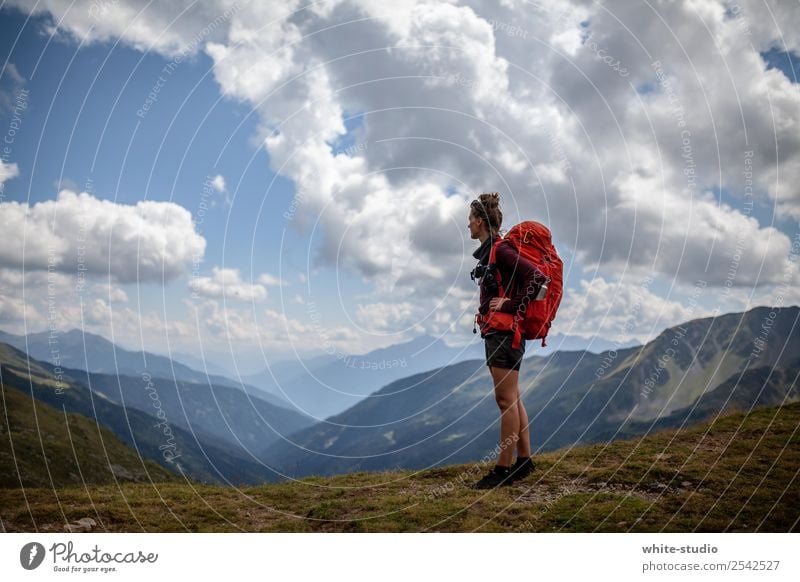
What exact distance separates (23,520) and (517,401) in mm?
8534

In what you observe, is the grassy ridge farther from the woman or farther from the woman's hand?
the woman's hand

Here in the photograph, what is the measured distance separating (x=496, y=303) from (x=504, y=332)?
0.56 m

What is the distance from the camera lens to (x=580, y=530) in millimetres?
8031

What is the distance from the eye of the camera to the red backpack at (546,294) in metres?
9.58

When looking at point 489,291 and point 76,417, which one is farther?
point 76,417

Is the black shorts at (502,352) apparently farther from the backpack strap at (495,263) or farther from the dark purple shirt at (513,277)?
the backpack strap at (495,263)

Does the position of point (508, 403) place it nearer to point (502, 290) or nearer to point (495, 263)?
point (502, 290)

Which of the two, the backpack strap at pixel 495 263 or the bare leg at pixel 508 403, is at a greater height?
the backpack strap at pixel 495 263

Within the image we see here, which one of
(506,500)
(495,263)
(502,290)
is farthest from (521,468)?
(495,263)

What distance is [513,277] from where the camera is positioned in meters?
9.54

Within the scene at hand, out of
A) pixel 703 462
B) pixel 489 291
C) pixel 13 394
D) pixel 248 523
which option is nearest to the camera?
pixel 248 523

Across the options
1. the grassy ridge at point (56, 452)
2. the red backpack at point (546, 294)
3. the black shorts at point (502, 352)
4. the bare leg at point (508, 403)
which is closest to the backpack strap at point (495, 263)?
the red backpack at point (546, 294)
